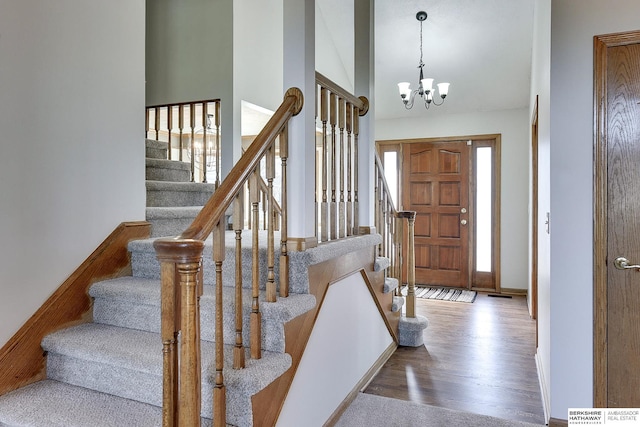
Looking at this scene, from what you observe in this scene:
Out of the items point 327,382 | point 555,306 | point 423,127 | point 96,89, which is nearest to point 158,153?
point 96,89

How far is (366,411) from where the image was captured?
2.44 metres

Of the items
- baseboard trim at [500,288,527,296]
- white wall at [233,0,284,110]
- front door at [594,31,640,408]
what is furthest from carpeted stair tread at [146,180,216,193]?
baseboard trim at [500,288,527,296]

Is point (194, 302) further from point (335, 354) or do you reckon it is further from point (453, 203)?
point (453, 203)

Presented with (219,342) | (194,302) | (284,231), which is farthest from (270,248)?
(194,302)

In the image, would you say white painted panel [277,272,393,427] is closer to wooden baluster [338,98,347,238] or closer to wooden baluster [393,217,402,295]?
wooden baluster [338,98,347,238]

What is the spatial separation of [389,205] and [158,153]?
2059 millimetres

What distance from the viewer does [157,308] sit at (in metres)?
2.03

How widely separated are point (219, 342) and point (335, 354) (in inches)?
42.1

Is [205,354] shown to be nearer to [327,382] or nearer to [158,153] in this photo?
[327,382]

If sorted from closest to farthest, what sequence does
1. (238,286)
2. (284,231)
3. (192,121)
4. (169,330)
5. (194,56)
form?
(169,330) < (238,286) < (284,231) < (192,121) < (194,56)

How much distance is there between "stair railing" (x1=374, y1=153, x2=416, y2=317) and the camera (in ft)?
11.3

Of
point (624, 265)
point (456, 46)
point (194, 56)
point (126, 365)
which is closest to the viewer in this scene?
point (126, 365)

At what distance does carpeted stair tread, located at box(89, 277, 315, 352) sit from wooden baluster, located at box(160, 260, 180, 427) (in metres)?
0.59

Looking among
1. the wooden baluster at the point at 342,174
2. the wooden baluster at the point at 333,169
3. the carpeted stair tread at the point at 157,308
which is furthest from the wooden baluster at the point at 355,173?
the carpeted stair tread at the point at 157,308
